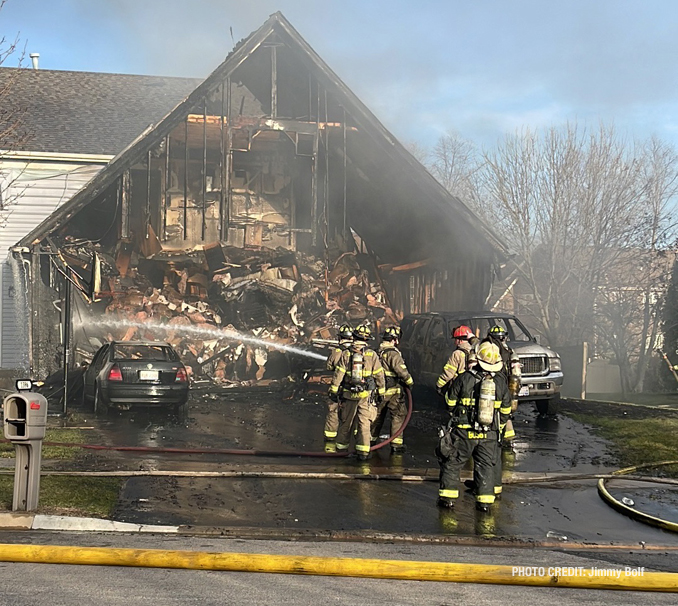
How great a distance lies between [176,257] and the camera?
22.0 m

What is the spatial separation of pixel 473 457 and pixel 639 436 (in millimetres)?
6175

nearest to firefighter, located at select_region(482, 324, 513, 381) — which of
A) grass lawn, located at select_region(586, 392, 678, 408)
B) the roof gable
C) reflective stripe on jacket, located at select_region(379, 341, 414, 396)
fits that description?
reflective stripe on jacket, located at select_region(379, 341, 414, 396)

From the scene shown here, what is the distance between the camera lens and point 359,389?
10.9 metres

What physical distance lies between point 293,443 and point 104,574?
23.2 ft

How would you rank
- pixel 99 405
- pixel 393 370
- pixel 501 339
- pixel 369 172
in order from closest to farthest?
1. pixel 501 339
2. pixel 393 370
3. pixel 99 405
4. pixel 369 172

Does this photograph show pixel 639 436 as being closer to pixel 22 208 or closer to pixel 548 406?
pixel 548 406

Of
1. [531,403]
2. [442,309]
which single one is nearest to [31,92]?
[442,309]

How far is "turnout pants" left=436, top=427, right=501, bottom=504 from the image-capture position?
27.0 ft

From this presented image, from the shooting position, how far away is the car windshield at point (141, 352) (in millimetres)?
16163

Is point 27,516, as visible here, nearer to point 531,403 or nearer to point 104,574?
point 104,574

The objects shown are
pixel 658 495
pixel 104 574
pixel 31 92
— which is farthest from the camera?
pixel 31 92

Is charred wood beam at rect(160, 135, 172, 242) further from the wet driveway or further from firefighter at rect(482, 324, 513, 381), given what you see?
firefighter at rect(482, 324, 513, 381)

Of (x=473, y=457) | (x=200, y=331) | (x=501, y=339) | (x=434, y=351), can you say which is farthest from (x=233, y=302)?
(x=473, y=457)

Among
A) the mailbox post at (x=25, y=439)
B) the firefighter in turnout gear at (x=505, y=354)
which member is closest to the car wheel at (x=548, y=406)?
the firefighter in turnout gear at (x=505, y=354)
